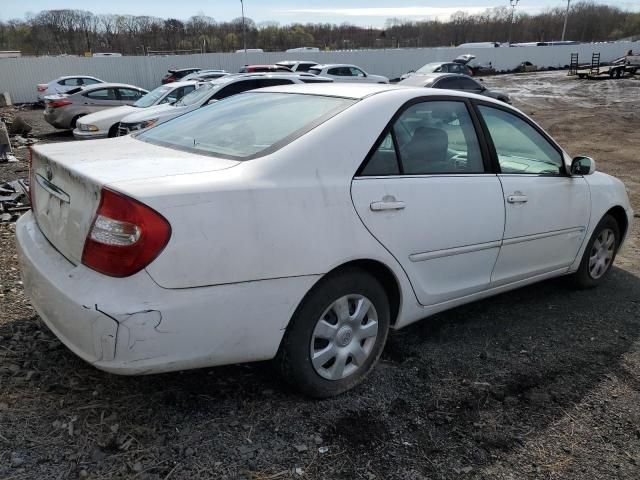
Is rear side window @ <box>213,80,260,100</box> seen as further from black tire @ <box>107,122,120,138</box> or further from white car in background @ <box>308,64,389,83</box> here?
white car in background @ <box>308,64,389,83</box>

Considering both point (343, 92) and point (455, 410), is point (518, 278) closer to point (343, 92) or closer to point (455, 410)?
point (455, 410)

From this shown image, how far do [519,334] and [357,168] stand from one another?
6.15 ft

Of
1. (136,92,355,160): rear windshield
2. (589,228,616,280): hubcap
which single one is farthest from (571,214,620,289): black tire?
(136,92,355,160): rear windshield

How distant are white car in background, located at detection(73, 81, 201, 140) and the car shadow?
30.9ft

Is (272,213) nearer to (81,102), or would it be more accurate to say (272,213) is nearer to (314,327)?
(314,327)

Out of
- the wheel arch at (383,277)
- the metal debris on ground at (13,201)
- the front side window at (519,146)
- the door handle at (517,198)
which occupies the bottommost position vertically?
the metal debris on ground at (13,201)

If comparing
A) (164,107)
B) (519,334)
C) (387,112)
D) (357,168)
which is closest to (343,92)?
(387,112)

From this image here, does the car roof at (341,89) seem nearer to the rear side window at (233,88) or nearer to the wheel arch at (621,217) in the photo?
the wheel arch at (621,217)

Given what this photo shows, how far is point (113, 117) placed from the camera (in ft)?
39.7

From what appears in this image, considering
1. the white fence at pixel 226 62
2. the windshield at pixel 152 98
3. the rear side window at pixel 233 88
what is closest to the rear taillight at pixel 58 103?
the windshield at pixel 152 98

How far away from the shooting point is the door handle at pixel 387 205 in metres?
2.74

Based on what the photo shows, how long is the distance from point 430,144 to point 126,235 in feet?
6.13

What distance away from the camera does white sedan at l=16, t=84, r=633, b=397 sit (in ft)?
7.22

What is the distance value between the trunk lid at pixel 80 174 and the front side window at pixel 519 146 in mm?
1932
